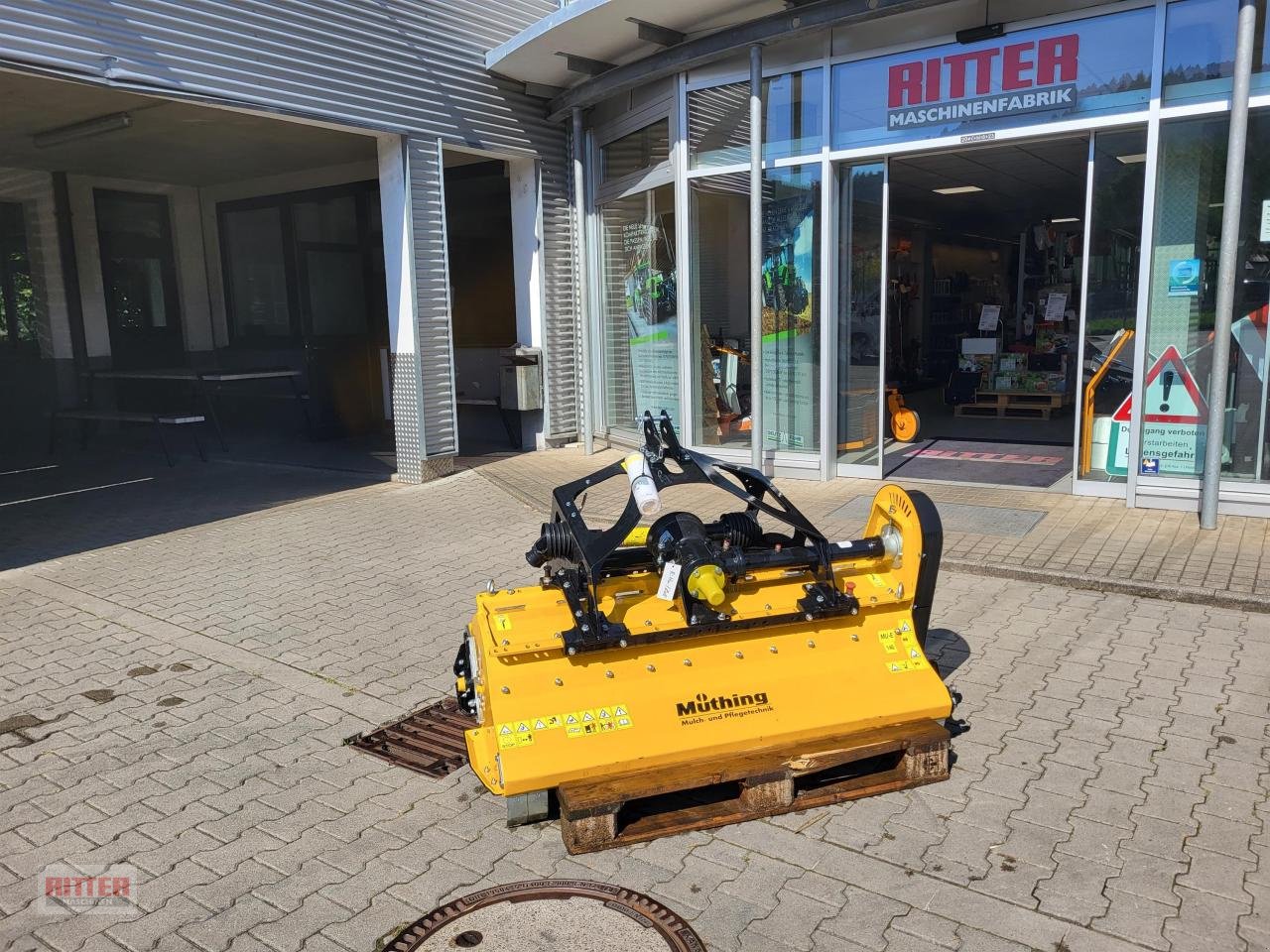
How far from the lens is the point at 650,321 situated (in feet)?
35.7

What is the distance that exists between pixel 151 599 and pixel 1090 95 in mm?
8015

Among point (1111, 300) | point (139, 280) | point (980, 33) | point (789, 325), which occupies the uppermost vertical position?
point (980, 33)

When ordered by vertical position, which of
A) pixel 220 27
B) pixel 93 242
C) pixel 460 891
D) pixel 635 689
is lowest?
pixel 460 891

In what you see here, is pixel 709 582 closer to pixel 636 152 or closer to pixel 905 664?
pixel 905 664

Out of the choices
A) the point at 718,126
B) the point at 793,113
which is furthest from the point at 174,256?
the point at 793,113

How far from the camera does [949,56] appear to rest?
27.0 ft

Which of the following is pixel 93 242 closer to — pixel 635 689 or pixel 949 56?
pixel 949 56

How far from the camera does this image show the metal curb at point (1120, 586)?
221 inches

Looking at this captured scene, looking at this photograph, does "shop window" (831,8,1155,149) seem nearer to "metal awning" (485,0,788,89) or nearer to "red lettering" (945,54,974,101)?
"red lettering" (945,54,974,101)

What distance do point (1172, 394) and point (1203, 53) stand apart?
2.56 metres

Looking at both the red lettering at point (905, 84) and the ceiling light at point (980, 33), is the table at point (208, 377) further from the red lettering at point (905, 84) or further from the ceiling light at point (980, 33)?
the ceiling light at point (980, 33)

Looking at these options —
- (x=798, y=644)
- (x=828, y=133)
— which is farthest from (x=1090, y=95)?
(x=798, y=644)

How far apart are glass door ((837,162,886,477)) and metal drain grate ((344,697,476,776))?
584 cm

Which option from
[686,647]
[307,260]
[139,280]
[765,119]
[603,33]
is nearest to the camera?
[686,647]
